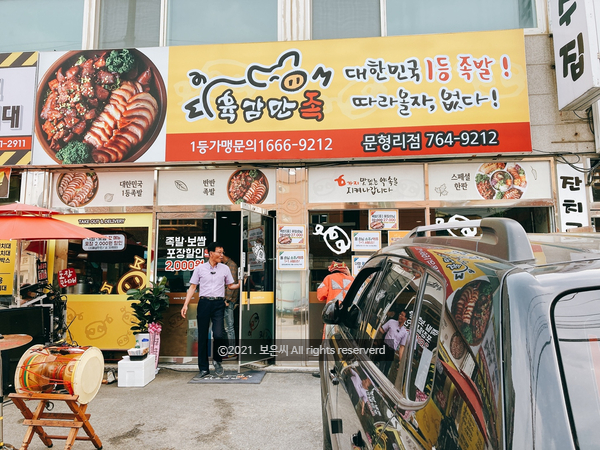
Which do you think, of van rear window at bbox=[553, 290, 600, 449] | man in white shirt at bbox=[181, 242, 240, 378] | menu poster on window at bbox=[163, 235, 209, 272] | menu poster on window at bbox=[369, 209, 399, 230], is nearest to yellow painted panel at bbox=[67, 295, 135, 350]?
menu poster on window at bbox=[163, 235, 209, 272]

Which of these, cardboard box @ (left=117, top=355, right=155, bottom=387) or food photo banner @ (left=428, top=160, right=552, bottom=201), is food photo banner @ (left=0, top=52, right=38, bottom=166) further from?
food photo banner @ (left=428, top=160, right=552, bottom=201)

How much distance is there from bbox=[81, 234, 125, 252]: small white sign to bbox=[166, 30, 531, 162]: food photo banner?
1.74 metres

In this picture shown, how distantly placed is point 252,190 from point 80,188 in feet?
10.2

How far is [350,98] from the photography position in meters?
7.03

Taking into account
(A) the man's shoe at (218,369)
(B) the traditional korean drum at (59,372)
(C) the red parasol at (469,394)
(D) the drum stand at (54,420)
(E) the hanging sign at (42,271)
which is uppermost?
(E) the hanging sign at (42,271)

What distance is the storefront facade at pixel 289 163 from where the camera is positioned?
269 inches

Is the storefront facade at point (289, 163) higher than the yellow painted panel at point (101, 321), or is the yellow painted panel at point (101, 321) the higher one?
the storefront facade at point (289, 163)

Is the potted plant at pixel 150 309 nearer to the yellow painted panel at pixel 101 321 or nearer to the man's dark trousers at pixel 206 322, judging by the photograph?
the yellow painted panel at pixel 101 321

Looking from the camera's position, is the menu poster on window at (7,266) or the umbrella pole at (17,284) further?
the menu poster on window at (7,266)

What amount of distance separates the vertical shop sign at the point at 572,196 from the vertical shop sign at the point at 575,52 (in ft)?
3.25

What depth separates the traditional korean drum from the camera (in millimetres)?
3641

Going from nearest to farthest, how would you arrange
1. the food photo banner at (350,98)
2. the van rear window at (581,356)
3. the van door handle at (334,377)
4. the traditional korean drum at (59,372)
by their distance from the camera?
the van rear window at (581,356), the van door handle at (334,377), the traditional korean drum at (59,372), the food photo banner at (350,98)

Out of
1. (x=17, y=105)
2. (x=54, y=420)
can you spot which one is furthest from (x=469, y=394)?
(x=17, y=105)

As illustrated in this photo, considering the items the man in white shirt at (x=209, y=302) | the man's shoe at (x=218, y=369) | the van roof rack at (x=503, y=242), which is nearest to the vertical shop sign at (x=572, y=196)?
the man in white shirt at (x=209, y=302)
